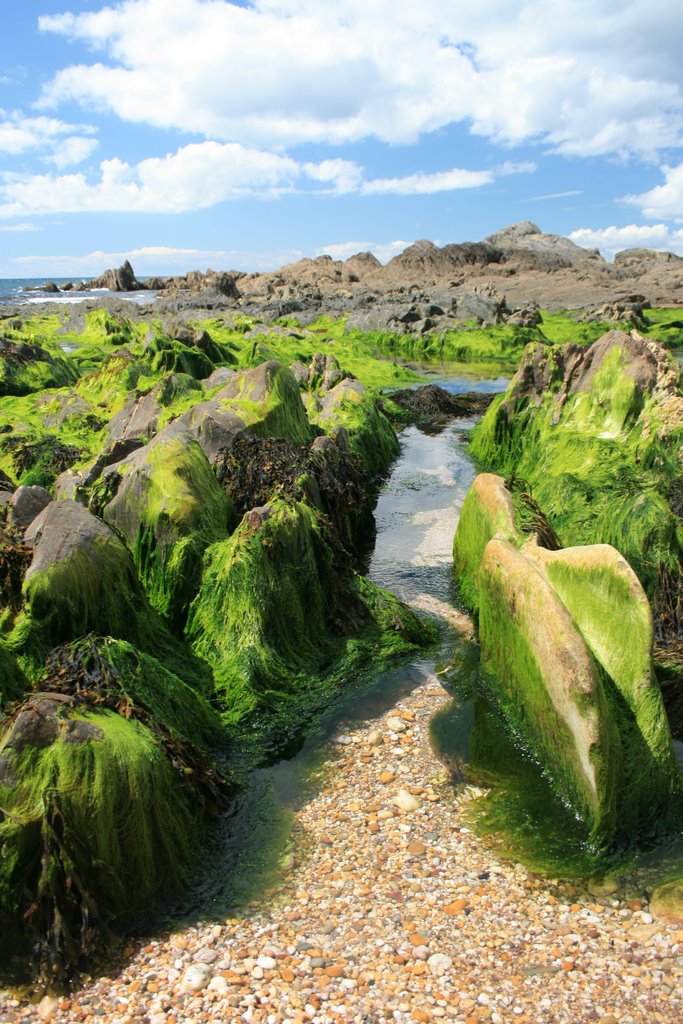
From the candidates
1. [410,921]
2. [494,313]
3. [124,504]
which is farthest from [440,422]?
[494,313]

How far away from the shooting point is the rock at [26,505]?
570cm

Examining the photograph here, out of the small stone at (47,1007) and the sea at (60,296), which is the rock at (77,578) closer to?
the small stone at (47,1007)

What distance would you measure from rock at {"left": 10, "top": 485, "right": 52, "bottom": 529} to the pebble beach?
325 centimetres

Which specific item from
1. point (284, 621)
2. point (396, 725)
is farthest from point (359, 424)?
point (396, 725)

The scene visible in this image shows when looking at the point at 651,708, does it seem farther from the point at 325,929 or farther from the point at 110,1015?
the point at 110,1015

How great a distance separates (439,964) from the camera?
10.3ft

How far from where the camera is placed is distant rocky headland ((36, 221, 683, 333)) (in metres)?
33.4

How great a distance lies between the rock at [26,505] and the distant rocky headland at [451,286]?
85.3ft

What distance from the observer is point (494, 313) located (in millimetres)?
32344

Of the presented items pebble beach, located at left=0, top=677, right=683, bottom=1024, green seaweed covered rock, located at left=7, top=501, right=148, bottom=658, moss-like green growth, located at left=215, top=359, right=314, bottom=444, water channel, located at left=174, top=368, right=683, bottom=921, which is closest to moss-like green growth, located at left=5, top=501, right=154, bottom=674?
green seaweed covered rock, located at left=7, top=501, right=148, bottom=658

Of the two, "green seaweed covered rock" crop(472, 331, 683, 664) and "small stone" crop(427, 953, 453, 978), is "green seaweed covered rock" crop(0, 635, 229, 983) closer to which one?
"small stone" crop(427, 953, 453, 978)

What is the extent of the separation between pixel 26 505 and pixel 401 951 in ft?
13.8

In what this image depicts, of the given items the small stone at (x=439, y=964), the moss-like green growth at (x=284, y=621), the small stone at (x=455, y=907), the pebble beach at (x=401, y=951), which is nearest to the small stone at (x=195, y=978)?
the pebble beach at (x=401, y=951)

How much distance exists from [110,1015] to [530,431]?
9419 mm
